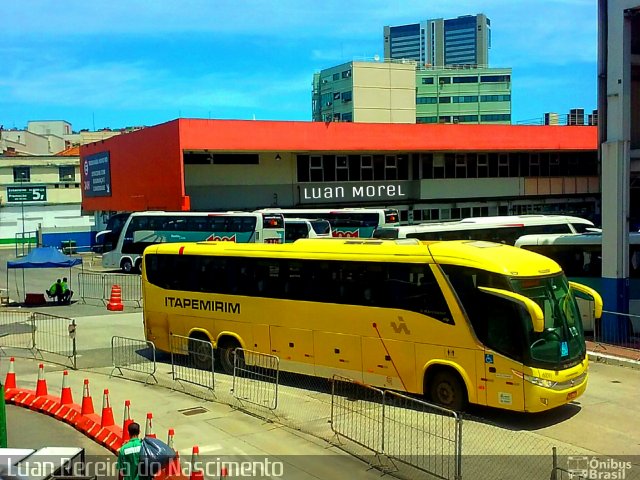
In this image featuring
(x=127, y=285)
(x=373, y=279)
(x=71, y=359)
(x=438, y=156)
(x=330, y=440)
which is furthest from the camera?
(x=438, y=156)

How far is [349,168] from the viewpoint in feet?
151

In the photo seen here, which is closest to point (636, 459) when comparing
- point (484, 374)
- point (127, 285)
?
point (484, 374)

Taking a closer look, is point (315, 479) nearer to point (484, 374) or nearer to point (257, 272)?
point (484, 374)

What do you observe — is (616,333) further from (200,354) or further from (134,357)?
(134,357)

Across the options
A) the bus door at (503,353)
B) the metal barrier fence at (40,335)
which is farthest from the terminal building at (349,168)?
the bus door at (503,353)

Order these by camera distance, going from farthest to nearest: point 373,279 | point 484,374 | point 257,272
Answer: point 257,272, point 373,279, point 484,374

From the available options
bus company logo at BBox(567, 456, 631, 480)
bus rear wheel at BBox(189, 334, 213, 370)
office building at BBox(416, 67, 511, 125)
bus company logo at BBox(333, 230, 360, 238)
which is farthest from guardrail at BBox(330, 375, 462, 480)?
office building at BBox(416, 67, 511, 125)

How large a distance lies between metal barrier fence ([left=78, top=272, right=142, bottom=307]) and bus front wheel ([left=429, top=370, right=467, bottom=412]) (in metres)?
17.5

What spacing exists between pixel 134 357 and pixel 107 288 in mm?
13546

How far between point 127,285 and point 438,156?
26.6 meters

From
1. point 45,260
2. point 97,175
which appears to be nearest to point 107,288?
point 45,260

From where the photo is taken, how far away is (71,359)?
16797 mm

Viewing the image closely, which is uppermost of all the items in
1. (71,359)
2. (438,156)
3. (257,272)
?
(438,156)

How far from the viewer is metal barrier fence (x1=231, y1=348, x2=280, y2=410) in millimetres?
13070
